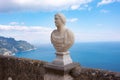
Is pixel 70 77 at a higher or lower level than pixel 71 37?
lower

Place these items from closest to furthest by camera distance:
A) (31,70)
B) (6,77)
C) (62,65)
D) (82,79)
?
1. (62,65)
2. (82,79)
3. (31,70)
4. (6,77)

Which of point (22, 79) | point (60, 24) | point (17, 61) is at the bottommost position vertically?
point (22, 79)

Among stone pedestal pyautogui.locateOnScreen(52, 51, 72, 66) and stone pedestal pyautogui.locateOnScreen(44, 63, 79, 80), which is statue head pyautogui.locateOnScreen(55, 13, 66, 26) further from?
stone pedestal pyautogui.locateOnScreen(44, 63, 79, 80)

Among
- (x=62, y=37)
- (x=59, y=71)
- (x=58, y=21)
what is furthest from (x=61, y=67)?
(x=58, y=21)

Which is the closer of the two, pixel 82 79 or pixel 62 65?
pixel 62 65

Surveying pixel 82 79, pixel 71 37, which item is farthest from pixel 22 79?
pixel 71 37

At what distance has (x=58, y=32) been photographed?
4465 millimetres

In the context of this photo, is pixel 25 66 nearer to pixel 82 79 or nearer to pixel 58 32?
pixel 82 79

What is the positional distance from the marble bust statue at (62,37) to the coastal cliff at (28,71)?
4.67 feet

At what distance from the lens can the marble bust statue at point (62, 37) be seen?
4.30 m

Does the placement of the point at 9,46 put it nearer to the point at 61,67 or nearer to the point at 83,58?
the point at 83,58

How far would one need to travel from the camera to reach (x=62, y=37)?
4.33 metres

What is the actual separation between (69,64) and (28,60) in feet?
9.23

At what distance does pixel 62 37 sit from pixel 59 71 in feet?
2.05
